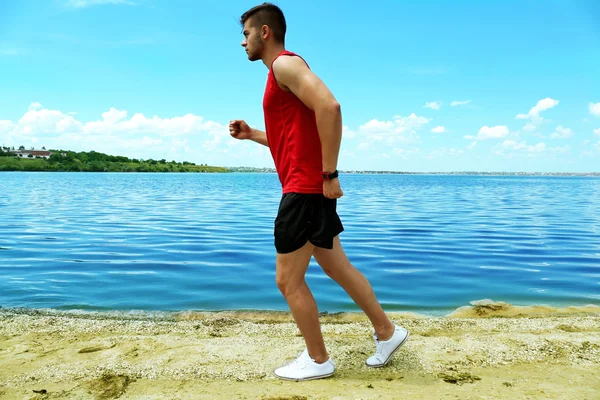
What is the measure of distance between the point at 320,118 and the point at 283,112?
38 centimetres

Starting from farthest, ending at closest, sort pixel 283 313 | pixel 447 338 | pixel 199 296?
pixel 199 296 → pixel 283 313 → pixel 447 338

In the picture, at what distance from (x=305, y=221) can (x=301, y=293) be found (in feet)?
2.01

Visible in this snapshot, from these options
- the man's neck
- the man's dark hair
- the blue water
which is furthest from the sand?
the man's dark hair

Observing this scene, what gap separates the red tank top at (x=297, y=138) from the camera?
3.79m

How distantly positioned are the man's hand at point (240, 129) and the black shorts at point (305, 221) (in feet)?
3.78

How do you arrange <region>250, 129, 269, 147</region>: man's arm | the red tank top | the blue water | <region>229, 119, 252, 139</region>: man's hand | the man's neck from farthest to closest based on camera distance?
the blue water
<region>229, 119, 252, 139</region>: man's hand
<region>250, 129, 269, 147</region>: man's arm
the man's neck
the red tank top

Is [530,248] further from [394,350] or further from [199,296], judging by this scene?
[394,350]

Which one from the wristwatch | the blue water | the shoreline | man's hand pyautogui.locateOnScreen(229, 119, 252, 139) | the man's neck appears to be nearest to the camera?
the wristwatch

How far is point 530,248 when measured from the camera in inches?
553

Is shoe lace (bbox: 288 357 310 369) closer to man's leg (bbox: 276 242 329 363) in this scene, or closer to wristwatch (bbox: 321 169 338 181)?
man's leg (bbox: 276 242 329 363)

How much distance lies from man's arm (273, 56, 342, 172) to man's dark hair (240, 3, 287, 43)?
1.09 ft

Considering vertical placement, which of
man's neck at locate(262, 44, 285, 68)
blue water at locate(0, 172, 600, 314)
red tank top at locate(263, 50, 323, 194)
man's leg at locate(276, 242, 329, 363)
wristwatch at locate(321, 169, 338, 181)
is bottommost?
blue water at locate(0, 172, 600, 314)

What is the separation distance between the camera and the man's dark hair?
3.88 meters

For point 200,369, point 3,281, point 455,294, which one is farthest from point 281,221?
point 3,281
